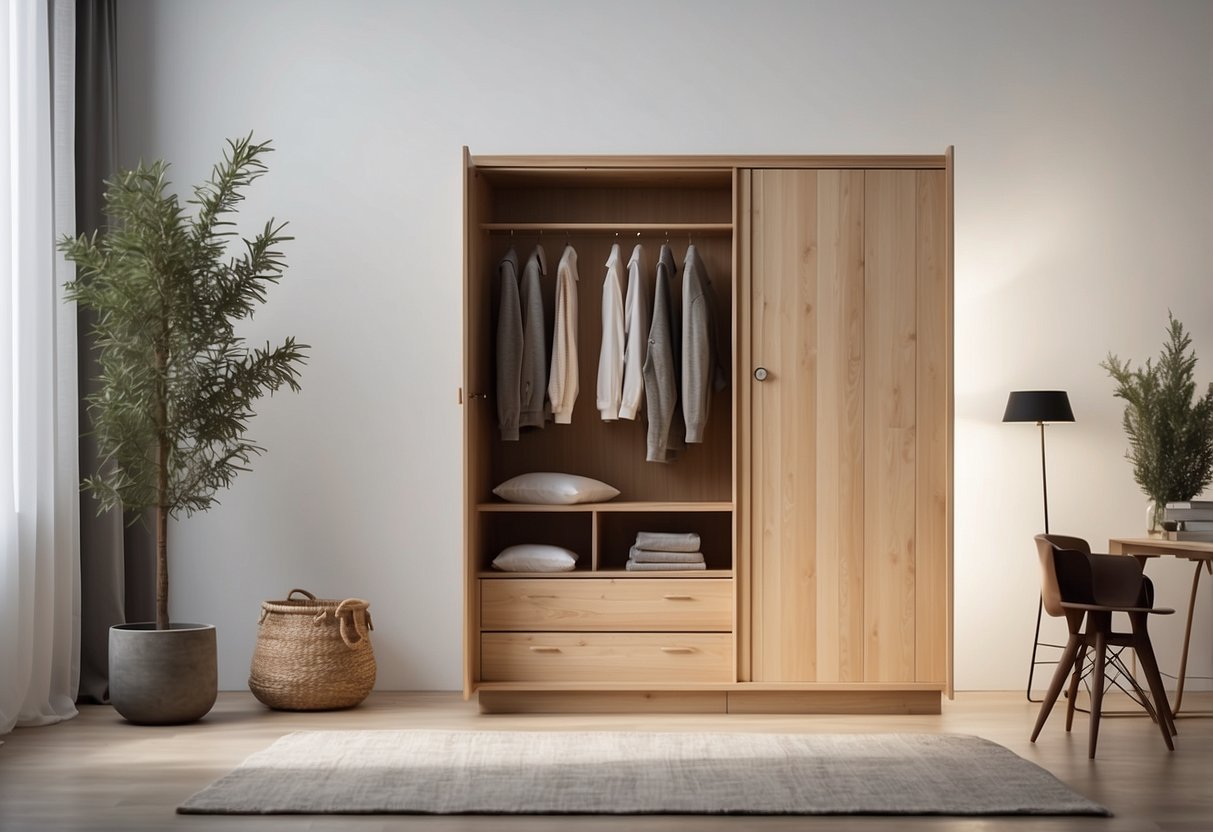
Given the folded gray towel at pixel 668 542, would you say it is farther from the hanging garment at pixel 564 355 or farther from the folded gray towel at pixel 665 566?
the hanging garment at pixel 564 355

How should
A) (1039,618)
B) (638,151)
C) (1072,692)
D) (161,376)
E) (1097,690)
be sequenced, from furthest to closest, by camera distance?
(638,151), (1039,618), (161,376), (1072,692), (1097,690)

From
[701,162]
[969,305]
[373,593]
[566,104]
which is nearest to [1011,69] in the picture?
[969,305]

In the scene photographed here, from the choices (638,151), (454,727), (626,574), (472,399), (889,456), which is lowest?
(454,727)

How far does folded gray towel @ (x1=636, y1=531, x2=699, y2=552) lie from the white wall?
82cm

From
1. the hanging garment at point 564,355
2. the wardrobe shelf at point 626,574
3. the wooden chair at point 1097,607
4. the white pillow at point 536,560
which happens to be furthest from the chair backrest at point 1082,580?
the hanging garment at point 564,355

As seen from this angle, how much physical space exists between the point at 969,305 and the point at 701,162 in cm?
131

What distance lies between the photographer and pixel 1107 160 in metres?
4.79

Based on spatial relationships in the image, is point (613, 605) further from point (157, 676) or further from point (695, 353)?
point (157, 676)

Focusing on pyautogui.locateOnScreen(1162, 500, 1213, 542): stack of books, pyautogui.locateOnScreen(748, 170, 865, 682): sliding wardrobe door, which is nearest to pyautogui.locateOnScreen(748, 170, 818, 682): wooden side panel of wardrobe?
pyautogui.locateOnScreen(748, 170, 865, 682): sliding wardrobe door

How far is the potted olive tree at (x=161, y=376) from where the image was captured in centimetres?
395

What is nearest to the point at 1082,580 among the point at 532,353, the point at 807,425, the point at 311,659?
the point at 807,425

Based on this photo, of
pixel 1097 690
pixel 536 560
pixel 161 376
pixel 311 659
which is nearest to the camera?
pixel 1097 690

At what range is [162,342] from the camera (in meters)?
3.99

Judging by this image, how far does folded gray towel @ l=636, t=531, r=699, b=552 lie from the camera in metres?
4.37
